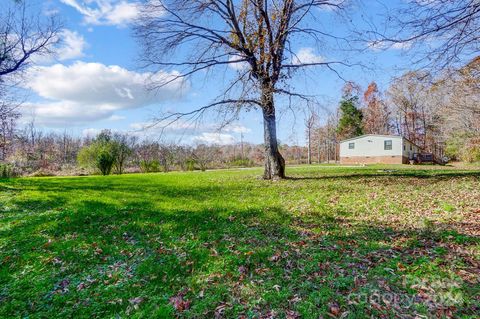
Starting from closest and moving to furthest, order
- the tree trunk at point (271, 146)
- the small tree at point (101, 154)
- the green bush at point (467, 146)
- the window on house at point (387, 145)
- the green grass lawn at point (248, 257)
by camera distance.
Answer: the green grass lawn at point (248, 257) < the tree trunk at point (271, 146) < the small tree at point (101, 154) < the green bush at point (467, 146) < the window on house at point (387, 145)

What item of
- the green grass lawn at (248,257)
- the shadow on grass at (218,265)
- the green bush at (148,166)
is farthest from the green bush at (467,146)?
the green bush at (148,166)

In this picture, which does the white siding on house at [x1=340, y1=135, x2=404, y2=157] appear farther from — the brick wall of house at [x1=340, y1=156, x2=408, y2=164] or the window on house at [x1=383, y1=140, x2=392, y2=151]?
the brick wall of house at [x1=340, y1=156, x2=408, y2=164]

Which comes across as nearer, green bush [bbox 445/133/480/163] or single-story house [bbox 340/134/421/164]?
green bush [bbox 445/133/480/163]

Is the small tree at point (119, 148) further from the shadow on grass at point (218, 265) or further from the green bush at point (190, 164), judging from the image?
the shadow on grass at point (218, 265)

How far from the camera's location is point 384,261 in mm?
3973

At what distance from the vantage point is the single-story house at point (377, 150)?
28188 mm

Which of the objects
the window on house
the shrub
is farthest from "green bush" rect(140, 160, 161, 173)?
the window on house

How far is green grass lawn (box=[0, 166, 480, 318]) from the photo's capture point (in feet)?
10.7

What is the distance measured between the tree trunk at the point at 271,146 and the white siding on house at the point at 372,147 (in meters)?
21.9

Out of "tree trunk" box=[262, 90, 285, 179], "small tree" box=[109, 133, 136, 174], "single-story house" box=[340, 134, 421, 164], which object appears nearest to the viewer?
"tree trunk" box=[262, 90, 285, 179]

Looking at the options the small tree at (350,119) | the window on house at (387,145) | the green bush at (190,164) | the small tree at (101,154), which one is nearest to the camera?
the small tree at (101,154)

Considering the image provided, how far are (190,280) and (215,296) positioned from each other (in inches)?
22.4

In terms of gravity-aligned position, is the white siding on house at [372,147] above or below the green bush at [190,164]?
above

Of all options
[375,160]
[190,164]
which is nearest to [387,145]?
[375,160]
